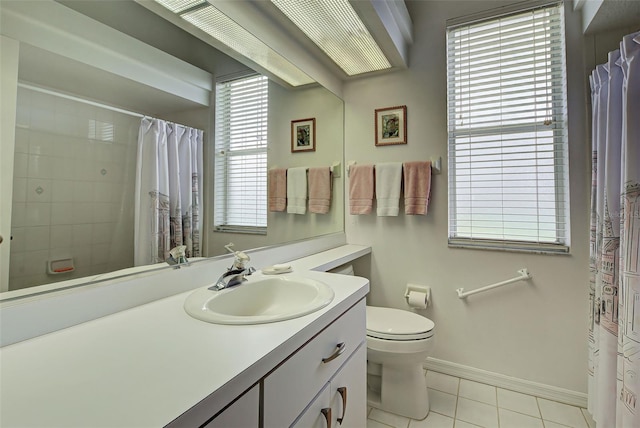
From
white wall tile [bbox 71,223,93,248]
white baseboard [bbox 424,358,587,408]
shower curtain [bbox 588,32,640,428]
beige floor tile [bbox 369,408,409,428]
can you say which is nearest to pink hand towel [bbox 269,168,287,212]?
white wall tile [bbox 71,223,93,248]

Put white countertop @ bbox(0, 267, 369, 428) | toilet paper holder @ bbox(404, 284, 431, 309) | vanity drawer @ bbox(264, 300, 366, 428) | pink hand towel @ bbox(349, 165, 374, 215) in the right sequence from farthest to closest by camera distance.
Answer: pink hand towel @ bbox(349, 165, 374, 215), toilet paper holder @ bbox(404, 284, 431, 309), vanity drawer @ bbox(264, 300, 366, 428), white countertop @ bbox(0, 267, 369, 428)

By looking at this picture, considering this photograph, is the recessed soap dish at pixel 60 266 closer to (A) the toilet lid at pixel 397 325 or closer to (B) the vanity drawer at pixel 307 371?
(B) the vanity drawer at pixel 307 371

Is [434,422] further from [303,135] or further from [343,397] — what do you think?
[303,135]

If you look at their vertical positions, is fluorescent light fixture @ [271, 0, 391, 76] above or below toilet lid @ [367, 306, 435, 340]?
above

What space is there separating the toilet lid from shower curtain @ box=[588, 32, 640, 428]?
742mm

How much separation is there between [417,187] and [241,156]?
114 centimetres

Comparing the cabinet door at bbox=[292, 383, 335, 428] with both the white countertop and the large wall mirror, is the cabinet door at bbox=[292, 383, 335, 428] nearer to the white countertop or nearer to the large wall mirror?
the white countertop

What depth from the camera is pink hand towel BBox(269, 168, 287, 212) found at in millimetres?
1665

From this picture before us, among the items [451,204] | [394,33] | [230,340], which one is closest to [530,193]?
[451,204]

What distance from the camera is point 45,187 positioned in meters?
0.75

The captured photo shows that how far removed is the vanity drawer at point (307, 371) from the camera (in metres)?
0.64

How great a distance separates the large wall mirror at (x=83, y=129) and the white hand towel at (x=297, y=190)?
70cm

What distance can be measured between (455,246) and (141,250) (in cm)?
175

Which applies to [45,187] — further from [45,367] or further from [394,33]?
[394,33]
